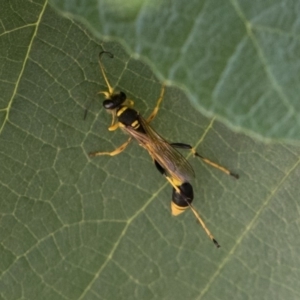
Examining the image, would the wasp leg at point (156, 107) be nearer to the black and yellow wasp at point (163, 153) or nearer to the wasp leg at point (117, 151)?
the black and yellow wasp at point (163, 153)

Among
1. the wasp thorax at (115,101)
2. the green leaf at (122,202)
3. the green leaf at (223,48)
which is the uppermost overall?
the green leaf at (223,48)

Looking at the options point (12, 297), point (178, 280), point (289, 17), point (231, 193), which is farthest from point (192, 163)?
point (289, 17)

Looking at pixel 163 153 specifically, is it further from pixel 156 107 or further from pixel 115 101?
pixel 115 101

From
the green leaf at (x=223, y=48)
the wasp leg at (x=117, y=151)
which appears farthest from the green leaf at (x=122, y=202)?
the green leaf at (x=223, y=48)

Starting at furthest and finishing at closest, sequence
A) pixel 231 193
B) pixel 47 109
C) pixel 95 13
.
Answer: pixel 231 193, pixel 47 109, pixel 95 13

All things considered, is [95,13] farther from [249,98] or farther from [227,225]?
[227,225]

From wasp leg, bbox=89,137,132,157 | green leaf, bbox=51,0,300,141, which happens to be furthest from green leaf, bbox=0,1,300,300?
green leaf, bbox=51,0,300,141

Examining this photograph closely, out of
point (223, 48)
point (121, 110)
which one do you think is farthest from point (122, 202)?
point (223, 48)
